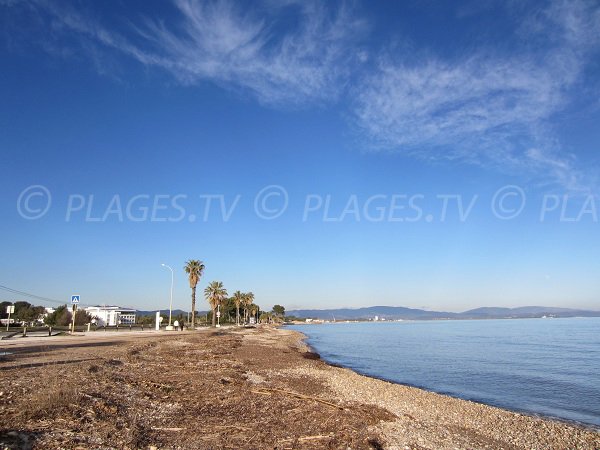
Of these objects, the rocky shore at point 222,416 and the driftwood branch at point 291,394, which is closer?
the rocky shore at point 222,416

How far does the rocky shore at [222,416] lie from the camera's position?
843 centimetres

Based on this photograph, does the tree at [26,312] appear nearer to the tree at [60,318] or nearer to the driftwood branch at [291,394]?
the tree at [60,318]

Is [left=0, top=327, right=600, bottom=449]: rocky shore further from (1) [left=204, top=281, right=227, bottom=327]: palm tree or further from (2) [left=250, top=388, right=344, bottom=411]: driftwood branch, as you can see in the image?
(1) [left=204, top=281, right=227, bottom=327]: palm tree

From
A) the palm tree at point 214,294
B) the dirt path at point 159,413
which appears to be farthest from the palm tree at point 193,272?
the dirt path at point 159,413

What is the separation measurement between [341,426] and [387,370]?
23.9 m

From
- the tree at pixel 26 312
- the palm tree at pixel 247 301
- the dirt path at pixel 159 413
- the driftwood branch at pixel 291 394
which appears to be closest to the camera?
the dirt path at pixel 159 413

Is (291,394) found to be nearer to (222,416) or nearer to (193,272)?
(222,416)

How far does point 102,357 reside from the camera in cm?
2177

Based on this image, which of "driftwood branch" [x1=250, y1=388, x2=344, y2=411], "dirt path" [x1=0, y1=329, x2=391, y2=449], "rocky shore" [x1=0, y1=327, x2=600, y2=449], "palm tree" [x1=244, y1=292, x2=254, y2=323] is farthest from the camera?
"palm tree" [x1=244, y1=292, x2=254, y2=323]

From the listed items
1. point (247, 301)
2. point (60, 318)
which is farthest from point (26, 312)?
point (247, 301)

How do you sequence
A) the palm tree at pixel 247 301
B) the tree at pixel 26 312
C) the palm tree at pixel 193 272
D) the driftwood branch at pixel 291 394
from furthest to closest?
the palm tree at pixel 247 301
the tree at pixel 26 312
the palm tree at pixel 193 272
the driftwood branch at pixel 291 394

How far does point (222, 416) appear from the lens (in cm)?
1078

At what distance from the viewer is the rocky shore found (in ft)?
27.7

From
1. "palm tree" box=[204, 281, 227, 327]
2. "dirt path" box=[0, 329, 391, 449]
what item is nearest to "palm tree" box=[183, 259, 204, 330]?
"palm tree" box=[204, 281, 227, 327]
